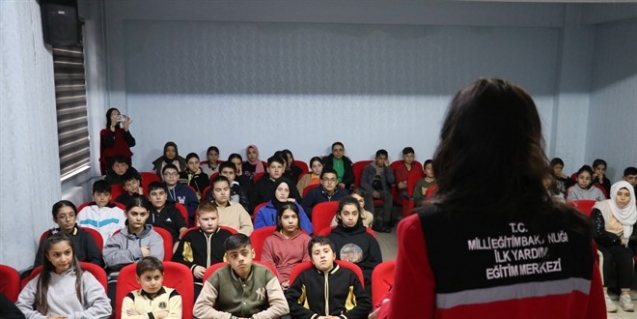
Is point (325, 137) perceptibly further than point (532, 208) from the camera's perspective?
Yes

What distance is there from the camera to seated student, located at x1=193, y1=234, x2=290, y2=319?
326cm

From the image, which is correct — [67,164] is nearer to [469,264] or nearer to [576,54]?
[469,264]

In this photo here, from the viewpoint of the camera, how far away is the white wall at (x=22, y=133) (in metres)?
4.02

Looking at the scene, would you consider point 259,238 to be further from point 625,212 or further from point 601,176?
point 601,176

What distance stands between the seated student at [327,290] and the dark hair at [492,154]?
2.50 meters

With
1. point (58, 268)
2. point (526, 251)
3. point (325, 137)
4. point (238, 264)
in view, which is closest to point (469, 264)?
point (526, 251)

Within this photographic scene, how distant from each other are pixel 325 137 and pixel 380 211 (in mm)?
1615

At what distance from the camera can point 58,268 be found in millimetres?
3277

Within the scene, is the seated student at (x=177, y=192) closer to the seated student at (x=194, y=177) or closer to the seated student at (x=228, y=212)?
the seated student at (x=194, y=177)

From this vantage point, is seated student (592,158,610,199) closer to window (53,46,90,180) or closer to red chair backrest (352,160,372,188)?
red chair backrest (352,160,372,188)

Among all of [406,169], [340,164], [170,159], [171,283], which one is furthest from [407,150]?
[171,283]

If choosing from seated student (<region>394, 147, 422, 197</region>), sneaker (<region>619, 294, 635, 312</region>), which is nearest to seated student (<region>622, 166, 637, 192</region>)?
sneaker (<region>619, 294, 635, 312</region>)

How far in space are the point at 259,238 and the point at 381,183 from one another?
312 centimetres

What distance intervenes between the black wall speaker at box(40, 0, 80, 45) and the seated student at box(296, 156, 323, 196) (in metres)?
3.06
